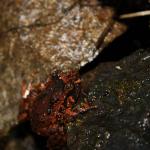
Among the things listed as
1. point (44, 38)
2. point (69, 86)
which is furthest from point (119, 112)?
point (44, 38)

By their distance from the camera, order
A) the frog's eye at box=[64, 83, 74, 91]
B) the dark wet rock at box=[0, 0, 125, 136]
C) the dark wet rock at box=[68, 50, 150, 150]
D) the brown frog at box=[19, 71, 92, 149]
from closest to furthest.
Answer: the dark wet rock at box=[68, 50, 150, 150], the brown frog at box=[19, 71, 92, 149], the frog's eye at box=[64, 83, 74, 91], the dark wet rock at box=[0, 0, 125, 136]

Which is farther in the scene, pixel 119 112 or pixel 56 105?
pixel 56 105

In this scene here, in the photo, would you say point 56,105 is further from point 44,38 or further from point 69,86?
point 44,38

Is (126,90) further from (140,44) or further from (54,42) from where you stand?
(54,42)

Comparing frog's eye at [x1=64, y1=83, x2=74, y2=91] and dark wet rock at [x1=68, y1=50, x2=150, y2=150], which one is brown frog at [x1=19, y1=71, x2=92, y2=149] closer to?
frog's eye at [x1=64, y1=83, x2=74, y2=91]

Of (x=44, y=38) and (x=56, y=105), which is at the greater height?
(x=44, y=38)

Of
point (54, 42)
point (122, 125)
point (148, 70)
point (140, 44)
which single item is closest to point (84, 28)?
point (54, 42)

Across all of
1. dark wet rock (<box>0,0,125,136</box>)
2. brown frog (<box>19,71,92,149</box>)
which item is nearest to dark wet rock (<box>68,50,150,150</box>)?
brown frog (<box>19,71,92,149</box>)
